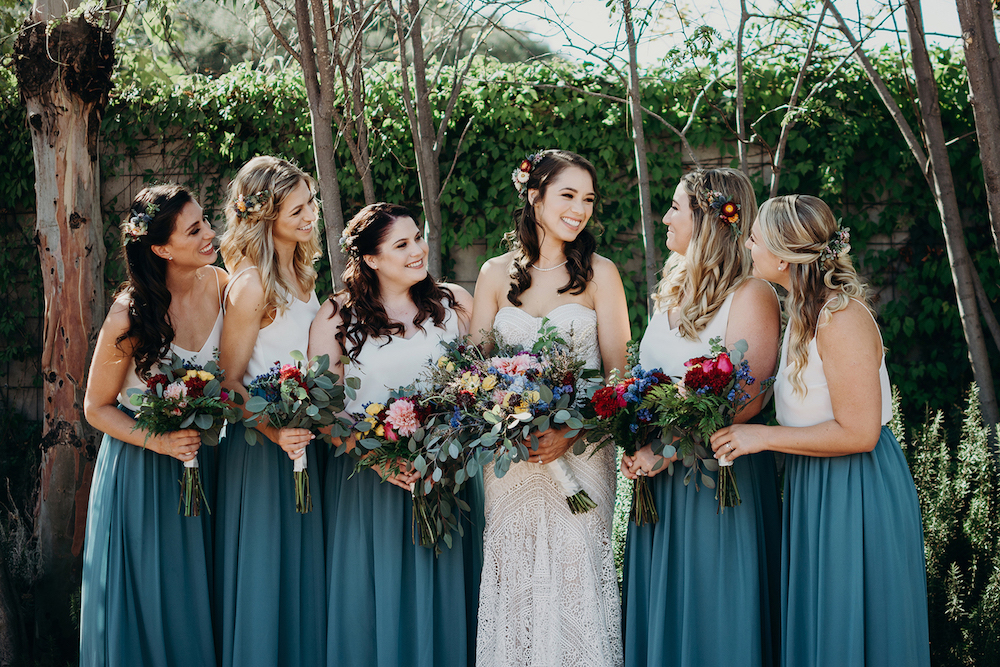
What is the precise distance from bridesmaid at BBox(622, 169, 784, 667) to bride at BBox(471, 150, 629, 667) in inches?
6.3

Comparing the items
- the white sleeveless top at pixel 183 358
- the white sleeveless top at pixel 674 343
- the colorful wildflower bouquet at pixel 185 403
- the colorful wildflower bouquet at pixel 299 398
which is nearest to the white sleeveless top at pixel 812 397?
the white sleeveless top at pixel 674 343

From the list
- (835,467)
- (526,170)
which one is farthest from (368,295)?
(835,467)

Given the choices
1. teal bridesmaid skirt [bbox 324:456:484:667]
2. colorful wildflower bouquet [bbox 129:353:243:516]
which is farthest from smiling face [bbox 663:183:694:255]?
colorful wildflower bouquet [bbox 129:353:243:516]

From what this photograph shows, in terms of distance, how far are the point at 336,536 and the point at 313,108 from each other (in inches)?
84.0

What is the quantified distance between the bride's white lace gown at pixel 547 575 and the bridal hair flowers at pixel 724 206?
749 mm

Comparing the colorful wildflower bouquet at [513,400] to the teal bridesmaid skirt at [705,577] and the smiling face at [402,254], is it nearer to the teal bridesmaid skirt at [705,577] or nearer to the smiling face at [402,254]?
the teal bridesmaid skirt at [705,577]

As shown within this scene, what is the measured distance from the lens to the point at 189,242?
3.38 meters

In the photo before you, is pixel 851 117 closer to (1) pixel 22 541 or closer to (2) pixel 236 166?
(2) pixel 236 166

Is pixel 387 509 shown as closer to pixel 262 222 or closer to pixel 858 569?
pixel 262 222

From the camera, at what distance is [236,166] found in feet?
21.6

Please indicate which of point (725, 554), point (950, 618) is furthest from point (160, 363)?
point (950, 618)

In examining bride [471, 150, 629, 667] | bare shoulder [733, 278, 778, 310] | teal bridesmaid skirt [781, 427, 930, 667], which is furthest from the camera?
bride [471, 150, 629, 667]

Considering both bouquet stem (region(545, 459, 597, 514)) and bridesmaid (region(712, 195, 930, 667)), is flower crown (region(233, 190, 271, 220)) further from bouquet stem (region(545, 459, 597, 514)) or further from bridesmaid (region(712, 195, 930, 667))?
bridesmaid (region(712, 195, 930, 667))

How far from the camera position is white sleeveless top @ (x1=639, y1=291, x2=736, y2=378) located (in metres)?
2.94
